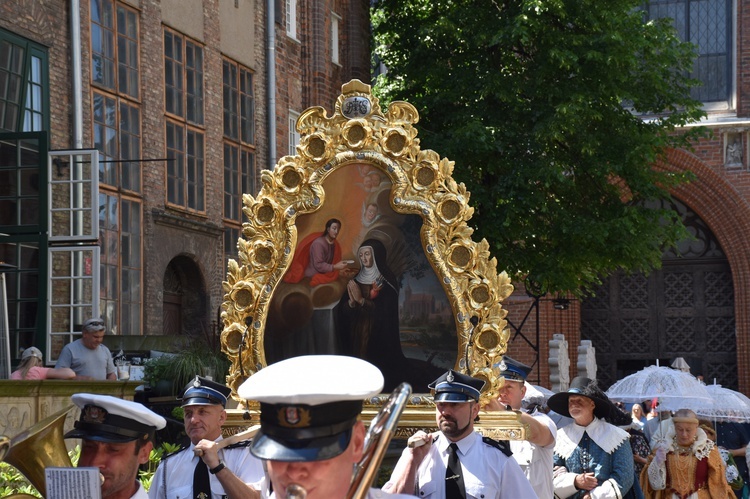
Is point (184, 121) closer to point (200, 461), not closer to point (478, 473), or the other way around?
point (200, 461)

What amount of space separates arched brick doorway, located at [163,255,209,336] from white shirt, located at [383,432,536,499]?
14645 mm

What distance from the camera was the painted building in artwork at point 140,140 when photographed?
56.6ft

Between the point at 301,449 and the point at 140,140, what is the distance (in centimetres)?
1717

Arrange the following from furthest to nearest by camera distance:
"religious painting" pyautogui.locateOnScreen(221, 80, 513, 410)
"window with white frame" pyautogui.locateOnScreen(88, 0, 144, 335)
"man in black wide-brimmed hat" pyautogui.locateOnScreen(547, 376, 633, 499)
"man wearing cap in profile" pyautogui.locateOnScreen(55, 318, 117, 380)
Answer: "window with white frame" pyautogui.locateOnScreen(88, 0, 144, 335), "man wearing cap in profile" pyautogui.locateOnScreen(55, 318, 117, 380), "religious painting" pyautogui.locateOnScreen(221, 80, 513, 410), "man in black wide-brimmed hat" pyautogui.locateOnScreen(547, 376, 633, 499)

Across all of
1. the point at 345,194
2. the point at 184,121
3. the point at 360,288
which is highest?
the point at 184,121

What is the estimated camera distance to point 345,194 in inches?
428

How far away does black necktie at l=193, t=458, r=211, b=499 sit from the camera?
7230 millimetres

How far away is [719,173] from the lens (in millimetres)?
29094

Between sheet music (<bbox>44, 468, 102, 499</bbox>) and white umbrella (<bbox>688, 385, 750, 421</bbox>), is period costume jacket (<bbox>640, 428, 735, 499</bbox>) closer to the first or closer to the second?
Result: white umbrella (<bbox>688, 385, 750, 421</bbox>)

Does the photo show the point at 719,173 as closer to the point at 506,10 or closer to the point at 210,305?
the point at 506,10

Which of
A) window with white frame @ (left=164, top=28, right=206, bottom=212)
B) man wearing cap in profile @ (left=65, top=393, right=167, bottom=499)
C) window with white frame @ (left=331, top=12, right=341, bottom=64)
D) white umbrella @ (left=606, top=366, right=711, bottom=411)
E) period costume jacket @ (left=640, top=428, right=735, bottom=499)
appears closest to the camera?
man wearing cap in profile @ (left=65, top=393, right=167, bottom=499)

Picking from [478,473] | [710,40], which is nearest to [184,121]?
[710,40]

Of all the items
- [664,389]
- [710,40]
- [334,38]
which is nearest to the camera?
[664,389]

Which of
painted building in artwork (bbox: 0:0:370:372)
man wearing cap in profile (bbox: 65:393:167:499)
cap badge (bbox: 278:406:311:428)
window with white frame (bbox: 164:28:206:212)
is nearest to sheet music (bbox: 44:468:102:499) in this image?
man wearing cap in profile (bbox: 65:393:167:499)
